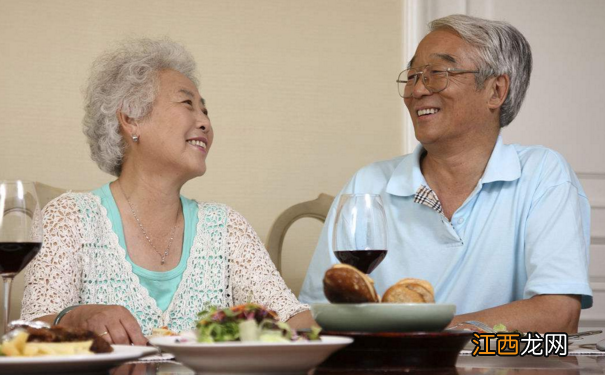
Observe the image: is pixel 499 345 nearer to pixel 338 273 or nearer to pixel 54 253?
pixel 338 273

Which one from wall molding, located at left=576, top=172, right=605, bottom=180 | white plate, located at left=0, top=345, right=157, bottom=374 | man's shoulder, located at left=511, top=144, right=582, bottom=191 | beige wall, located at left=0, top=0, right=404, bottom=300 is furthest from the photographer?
wall molding, located at left=576, top=172, right=605, bottom=180

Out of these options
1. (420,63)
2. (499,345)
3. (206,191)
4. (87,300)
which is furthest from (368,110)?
(499,345)

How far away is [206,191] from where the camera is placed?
10.4 feet

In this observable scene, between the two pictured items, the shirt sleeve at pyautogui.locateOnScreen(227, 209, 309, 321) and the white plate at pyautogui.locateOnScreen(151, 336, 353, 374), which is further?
the shirt sleeve at pyautogui.locateOnScreen(227, 209, 309, 321)

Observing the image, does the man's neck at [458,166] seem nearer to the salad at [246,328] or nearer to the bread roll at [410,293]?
the bread roll at [410,293]

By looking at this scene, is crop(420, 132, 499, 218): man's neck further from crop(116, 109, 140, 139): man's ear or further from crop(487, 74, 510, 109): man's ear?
crop(116, 109, 140, 139): man's ear

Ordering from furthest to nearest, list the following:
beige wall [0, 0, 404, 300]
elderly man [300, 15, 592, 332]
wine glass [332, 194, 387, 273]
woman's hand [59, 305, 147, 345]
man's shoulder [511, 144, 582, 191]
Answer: beige wall [0, 0, 404, 300]
man's shoulder [511, 144, 582, 191]
elderly man [300, 15, 592, 332]
woman's hand [59, 305, 147, 345]
wine glass [332, 194, 387, 273]

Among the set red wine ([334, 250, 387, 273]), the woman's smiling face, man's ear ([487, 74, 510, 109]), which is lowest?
red wine ([334, 250, 387, 273])

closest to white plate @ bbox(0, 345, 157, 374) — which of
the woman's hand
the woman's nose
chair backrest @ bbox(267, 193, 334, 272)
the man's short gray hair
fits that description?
the woman's hand

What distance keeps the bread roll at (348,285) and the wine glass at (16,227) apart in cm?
41

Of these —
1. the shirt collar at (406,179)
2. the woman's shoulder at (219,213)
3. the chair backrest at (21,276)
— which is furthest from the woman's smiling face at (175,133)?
the shirt collar at (406,179)

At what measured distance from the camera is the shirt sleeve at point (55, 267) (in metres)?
1.83

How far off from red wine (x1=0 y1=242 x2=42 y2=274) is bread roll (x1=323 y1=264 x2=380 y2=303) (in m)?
0.41

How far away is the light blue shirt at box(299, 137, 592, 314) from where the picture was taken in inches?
81.0
